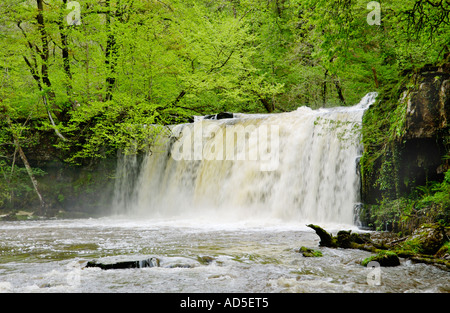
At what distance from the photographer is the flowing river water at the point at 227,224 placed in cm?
442

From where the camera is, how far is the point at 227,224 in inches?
428

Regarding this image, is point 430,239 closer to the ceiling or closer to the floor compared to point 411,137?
closer to the floor

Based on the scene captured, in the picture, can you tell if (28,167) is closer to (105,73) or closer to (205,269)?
(105,73)

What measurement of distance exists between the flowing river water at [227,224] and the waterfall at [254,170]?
4cm

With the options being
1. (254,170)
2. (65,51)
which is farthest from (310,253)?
(65,51)

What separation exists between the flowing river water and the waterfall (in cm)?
4

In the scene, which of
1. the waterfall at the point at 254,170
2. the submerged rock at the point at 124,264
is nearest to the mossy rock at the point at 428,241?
the waterfall at the point at 254,170

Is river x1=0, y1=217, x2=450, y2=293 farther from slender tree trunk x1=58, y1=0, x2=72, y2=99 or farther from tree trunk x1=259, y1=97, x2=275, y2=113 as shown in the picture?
tree trunk x1=259, y1=97, x2=275, y2=113

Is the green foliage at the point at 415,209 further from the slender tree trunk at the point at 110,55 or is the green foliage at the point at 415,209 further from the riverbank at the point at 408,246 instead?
the slender tree trunk at the point at 110,55

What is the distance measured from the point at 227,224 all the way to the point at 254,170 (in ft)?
9.22
